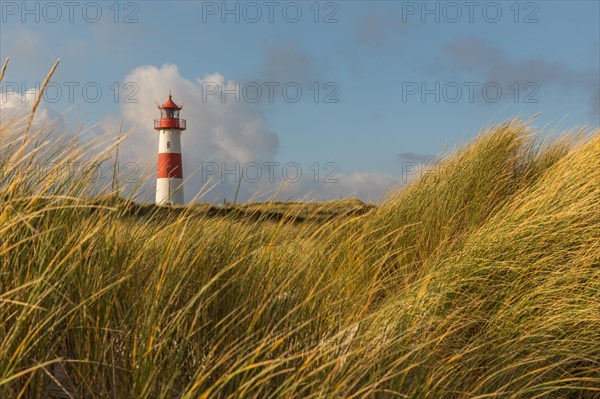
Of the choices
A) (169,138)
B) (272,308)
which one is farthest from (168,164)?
(272,308)

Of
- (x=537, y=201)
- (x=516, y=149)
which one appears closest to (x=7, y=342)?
(x=537, y=201)

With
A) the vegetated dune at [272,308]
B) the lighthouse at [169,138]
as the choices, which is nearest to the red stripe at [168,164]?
the lighthouse at [169,138]

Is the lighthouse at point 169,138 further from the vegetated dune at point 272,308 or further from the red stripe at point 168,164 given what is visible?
the vegetated dune at point 272,308

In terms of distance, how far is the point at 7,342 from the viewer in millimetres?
1866

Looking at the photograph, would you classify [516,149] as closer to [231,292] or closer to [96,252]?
[231,292]

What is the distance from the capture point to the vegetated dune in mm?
1976

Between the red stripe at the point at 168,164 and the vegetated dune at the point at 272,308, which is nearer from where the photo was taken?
the vegetated dune at the point at 272,308

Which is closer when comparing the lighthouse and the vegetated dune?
the vegetated dune

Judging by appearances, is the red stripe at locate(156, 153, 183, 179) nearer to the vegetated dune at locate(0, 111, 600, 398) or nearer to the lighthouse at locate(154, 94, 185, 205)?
the lighthouse at locate(154, 94, 185, 205)

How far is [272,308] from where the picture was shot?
101 inches

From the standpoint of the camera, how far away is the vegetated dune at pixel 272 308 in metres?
1.98

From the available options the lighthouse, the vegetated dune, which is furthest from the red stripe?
the vegetated dune

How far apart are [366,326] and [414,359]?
0.88 feet

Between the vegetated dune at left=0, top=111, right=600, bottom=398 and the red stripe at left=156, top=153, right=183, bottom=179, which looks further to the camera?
the red stripe at left=156, top=153, right=183, bottom=179
